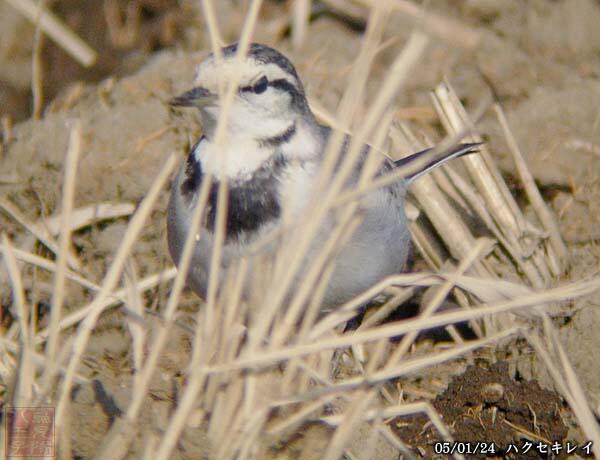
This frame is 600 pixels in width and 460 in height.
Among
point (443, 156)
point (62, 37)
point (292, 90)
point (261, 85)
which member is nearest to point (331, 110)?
point (443, 156)

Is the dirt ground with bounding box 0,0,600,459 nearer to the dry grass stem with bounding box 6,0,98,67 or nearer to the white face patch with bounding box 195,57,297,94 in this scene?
the dry grass stem with bounding box 6,0,98,67

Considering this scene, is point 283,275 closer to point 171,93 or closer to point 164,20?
point 171,93

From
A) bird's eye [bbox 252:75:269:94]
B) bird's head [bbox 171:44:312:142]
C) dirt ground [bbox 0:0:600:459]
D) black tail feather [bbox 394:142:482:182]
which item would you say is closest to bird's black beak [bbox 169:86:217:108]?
bird's head [bbox 171:44:312:142]

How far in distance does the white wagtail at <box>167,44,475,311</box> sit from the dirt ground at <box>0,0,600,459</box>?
39 cm

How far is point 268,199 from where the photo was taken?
381 cm

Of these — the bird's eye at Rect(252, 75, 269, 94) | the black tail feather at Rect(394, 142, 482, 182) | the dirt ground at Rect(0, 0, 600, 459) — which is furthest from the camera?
the black tail feather at Rect(394, 142, 482, 182)

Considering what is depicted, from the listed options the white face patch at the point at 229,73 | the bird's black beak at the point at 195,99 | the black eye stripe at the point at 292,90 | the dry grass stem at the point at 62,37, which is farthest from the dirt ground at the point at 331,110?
the black eye stripe at the point at 292,90

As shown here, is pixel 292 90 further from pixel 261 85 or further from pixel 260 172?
pixel 260 172

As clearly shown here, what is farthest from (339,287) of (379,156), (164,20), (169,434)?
(164,20)

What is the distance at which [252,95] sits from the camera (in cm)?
388

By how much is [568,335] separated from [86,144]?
104 inches

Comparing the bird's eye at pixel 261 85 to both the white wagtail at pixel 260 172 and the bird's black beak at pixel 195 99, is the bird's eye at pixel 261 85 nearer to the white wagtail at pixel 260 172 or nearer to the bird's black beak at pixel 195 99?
the white wagtail at pixel 260 172

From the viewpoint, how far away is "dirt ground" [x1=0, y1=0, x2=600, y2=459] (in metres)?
4.02

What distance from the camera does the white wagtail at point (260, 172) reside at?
3.79 meters
